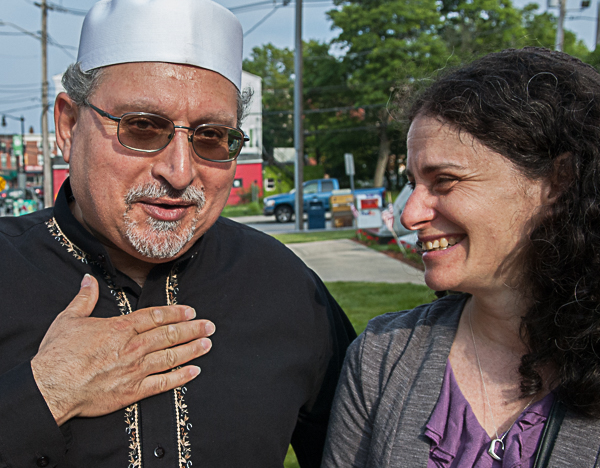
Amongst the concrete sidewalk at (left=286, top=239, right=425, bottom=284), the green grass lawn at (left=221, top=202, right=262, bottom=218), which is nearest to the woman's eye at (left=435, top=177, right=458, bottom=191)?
the concrete sidewalk at (left=286, top=239, right=425, bottom=284)

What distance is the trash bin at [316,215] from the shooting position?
2023cm

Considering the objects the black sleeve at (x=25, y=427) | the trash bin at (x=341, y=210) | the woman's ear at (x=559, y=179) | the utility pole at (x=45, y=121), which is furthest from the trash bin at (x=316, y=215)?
the black sleeve at (x=25, y=427)

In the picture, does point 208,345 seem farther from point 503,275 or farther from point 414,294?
point 414,294

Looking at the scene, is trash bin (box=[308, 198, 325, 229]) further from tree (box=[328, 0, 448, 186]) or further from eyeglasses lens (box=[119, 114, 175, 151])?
eyeglasses lens (box=[119, 114, 175, 151])

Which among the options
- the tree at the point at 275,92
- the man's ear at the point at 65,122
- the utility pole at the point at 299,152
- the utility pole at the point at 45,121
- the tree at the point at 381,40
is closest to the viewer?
the man's ear at the point at 65,122

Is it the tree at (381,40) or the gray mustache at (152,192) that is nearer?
the gray mustache at (152,192)

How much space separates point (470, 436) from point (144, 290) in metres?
1.22

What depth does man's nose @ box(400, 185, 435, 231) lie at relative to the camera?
190 cm

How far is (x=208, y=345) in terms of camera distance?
199 centimetres

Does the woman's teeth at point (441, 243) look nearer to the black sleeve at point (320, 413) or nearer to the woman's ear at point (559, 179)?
the woman's ear at point (559, 179)

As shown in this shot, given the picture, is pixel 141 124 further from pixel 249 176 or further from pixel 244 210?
pixel 249 176

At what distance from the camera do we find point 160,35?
2018 mm

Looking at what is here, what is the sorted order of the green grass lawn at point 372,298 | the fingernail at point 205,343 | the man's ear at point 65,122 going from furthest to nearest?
1. the green grass lawn at point 372,298
2. the man's ear at point 65,122
3. the fingernail at point 205,343

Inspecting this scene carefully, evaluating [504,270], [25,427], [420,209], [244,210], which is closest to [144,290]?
[25,427]
